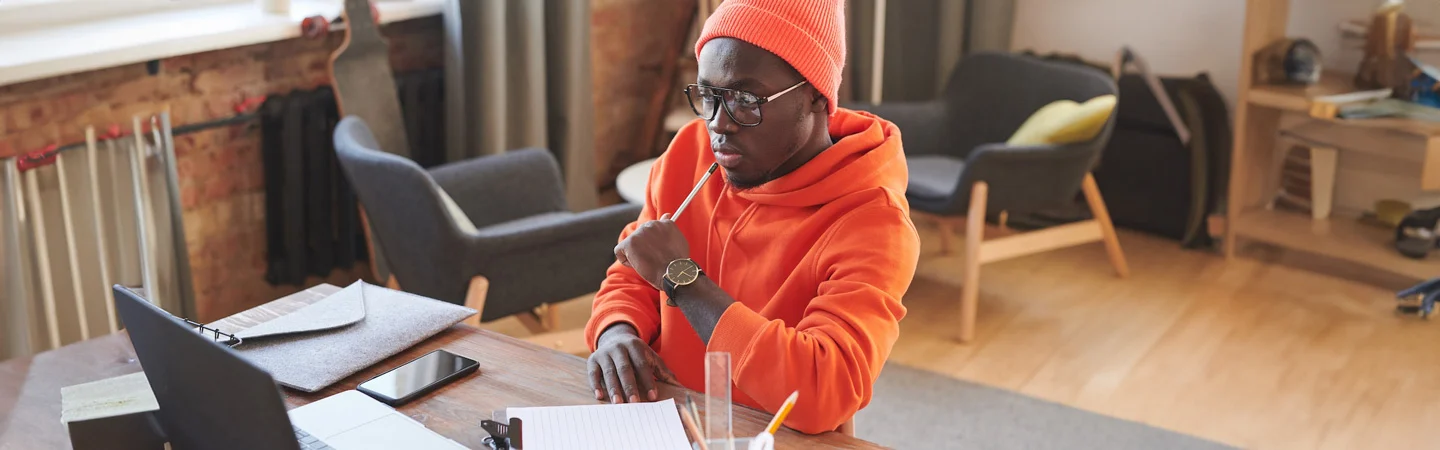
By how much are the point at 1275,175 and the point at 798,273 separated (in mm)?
3225

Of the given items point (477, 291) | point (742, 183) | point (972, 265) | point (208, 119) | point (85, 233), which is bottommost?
point (972, 265)

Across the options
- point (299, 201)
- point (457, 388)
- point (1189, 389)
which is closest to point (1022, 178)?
point (1189, 389)

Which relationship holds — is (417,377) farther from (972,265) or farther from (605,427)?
(972,265)

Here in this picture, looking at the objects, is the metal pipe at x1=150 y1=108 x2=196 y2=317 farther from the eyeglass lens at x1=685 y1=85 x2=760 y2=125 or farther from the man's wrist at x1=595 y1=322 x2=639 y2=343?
the eyeglass lens at x1=685 y1=85 x2=760 y2=125

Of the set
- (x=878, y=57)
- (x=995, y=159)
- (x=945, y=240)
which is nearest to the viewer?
(x=995, y=159)

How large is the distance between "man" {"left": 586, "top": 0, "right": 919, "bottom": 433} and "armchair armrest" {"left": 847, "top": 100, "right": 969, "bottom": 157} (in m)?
2.22

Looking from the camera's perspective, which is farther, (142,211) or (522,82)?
(522,82)

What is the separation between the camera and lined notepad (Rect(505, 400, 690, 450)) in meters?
1.31

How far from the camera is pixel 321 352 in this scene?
1526mm

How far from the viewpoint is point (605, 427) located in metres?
1.35

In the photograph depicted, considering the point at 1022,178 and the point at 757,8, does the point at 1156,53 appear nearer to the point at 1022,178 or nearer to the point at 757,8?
the point at 1022,178

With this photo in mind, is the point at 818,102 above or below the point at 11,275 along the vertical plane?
above

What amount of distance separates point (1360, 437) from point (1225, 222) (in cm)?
135

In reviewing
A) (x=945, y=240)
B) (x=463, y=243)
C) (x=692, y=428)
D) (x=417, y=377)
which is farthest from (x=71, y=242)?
(x=945, y=240)
